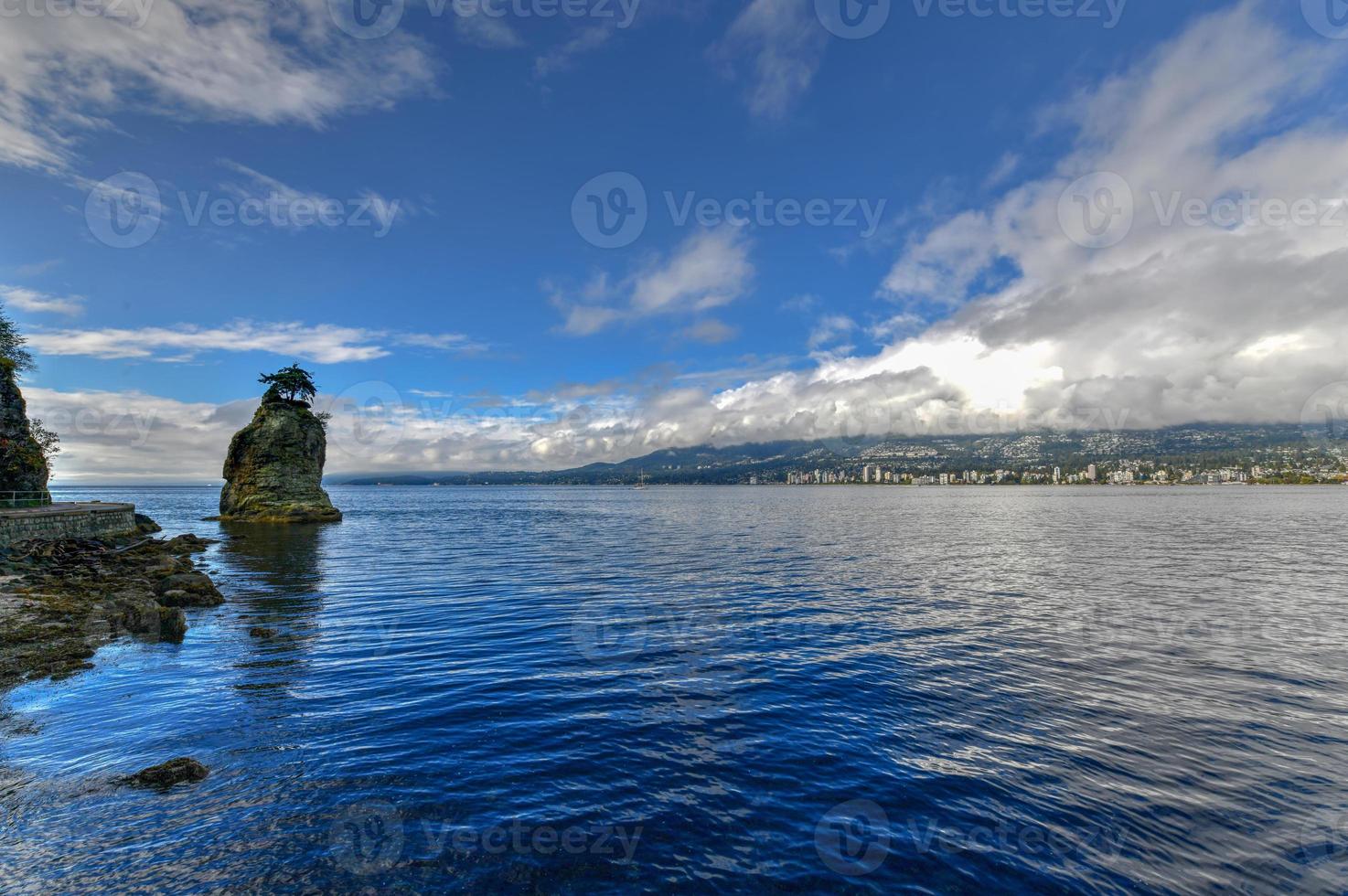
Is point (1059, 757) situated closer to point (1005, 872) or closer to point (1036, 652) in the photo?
point (1005, 872)

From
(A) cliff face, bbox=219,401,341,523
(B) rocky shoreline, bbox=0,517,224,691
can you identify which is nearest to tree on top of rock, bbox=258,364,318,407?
(A) cliff face, bbox=219,401,341,523

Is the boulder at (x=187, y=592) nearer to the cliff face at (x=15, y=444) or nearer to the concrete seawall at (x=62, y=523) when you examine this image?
the concrete seawall at (x=62, y=523)

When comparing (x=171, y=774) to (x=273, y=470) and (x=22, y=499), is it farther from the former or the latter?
(x=273, y=470)

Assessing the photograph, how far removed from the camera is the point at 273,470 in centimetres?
8869

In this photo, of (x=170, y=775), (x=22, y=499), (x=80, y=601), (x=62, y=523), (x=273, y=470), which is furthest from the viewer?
(x=273, y=470)

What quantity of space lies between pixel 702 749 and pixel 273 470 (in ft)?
321

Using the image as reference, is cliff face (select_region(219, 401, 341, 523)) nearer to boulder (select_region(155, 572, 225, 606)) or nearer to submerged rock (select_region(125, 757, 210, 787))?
boulder (select_region(155, 572, 225, 606))

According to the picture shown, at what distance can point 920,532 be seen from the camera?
243ft

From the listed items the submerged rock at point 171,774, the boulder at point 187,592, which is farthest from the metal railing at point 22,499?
the submerged rock at point 171,774

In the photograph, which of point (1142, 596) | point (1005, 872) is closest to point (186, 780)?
point (1005, 872)

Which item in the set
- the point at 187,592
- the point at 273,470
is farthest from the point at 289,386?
the point at 187,592

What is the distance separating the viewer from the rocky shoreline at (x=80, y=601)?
1894 cm

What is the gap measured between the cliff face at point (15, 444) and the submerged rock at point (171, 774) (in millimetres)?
60302

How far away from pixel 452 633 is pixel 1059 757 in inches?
820
